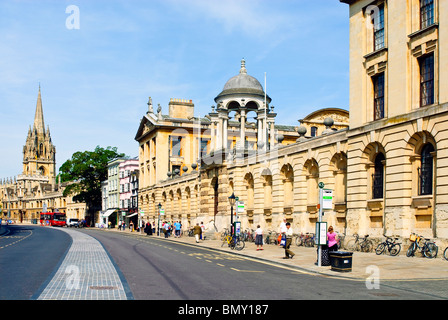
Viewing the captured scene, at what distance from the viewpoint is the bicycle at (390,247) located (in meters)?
24.5

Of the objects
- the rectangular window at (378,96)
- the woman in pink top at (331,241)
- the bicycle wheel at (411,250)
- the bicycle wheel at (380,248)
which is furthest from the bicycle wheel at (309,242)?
the woman in pink top at (331,241)

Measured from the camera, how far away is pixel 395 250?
24.5m

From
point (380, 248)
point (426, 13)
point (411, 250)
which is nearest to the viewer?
point (411, 250)

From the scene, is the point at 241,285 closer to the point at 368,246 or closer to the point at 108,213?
the point at 368,246

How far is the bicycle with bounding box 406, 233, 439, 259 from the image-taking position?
74.4 feet

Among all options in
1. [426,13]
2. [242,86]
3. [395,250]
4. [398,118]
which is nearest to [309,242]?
[395,250]

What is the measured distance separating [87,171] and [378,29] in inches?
3278

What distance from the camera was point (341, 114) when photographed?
63.1m

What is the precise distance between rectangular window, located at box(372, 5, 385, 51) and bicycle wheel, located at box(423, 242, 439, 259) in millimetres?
10521

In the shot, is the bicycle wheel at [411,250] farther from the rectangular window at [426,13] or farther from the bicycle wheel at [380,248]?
the rectangular window at [426,13]

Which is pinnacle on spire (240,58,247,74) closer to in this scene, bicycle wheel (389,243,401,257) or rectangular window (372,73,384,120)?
rectangular window (372,73,384,120)
